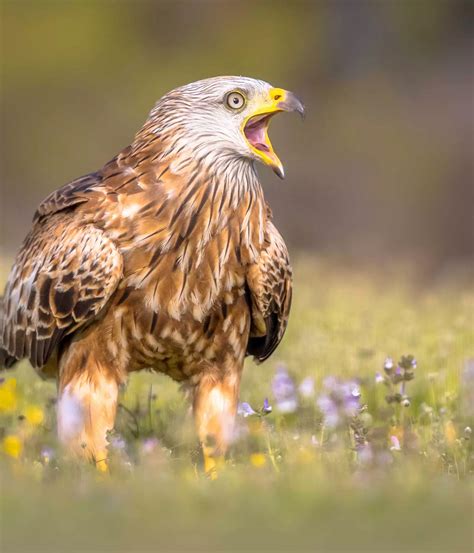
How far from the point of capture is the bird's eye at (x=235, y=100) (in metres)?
7.53

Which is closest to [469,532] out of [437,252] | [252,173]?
[252,173]

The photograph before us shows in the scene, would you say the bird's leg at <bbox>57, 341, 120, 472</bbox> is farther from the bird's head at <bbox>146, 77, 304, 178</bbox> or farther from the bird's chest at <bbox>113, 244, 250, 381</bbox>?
the bird's head at <bbox>146, 77, 304, 178</bbox>

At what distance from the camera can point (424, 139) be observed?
26266 millimetres

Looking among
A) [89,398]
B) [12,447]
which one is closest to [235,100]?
[89,398]

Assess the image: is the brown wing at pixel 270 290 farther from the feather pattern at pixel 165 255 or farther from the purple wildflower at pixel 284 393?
the purple wildflower at pixel 284 393

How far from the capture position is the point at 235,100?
24.8 feet

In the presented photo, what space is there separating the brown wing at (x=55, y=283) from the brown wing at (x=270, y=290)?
770mm

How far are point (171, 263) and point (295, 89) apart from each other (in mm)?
22616

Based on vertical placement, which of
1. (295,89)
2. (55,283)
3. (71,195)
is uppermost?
(295,89)

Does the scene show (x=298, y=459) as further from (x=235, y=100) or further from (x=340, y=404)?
(x=235, y=100)

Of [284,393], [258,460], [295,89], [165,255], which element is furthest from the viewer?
[295,89]

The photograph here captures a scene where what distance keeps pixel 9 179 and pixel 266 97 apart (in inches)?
856

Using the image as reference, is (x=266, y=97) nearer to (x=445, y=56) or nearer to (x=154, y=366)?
(x=154, y=366)

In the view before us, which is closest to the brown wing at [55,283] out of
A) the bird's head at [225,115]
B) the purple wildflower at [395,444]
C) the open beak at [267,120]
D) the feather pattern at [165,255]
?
the feather pattern at [165,255]
